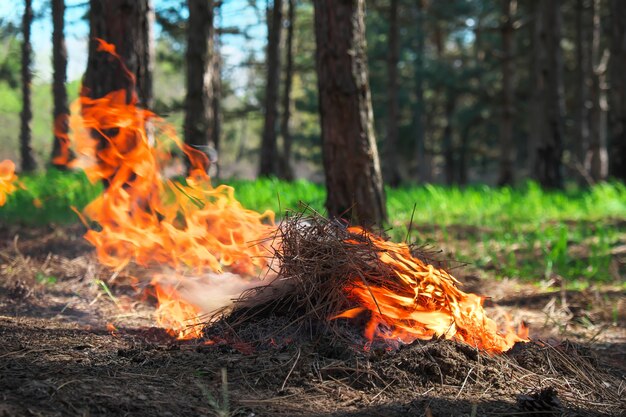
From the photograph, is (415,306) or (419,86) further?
(419,86)

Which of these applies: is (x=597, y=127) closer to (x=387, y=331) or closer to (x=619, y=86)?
(x=619, y=86)

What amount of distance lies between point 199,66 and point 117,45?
4.74 meters

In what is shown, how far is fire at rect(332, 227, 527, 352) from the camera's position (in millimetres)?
2973

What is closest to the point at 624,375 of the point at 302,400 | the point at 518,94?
the point at 302,400

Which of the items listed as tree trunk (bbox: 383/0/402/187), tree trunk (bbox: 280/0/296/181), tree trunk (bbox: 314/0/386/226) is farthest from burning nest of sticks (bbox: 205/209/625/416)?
tree trunk (bbox: 280/0/296/181)

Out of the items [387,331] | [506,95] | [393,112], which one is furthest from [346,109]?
[506,95]

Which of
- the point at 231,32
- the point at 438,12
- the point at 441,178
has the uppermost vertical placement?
the point at 438,12

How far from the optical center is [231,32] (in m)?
21.7

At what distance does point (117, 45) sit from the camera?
19.9 ft

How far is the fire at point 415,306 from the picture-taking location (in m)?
2.97

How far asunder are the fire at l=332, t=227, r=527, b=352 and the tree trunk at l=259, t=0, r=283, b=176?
13595 millimetres

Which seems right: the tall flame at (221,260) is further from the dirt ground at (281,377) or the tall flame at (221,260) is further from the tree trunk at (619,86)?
the tree trunk at (619,86)

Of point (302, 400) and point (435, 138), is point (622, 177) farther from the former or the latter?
point (435, 138)

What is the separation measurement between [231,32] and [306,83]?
1573 cm
